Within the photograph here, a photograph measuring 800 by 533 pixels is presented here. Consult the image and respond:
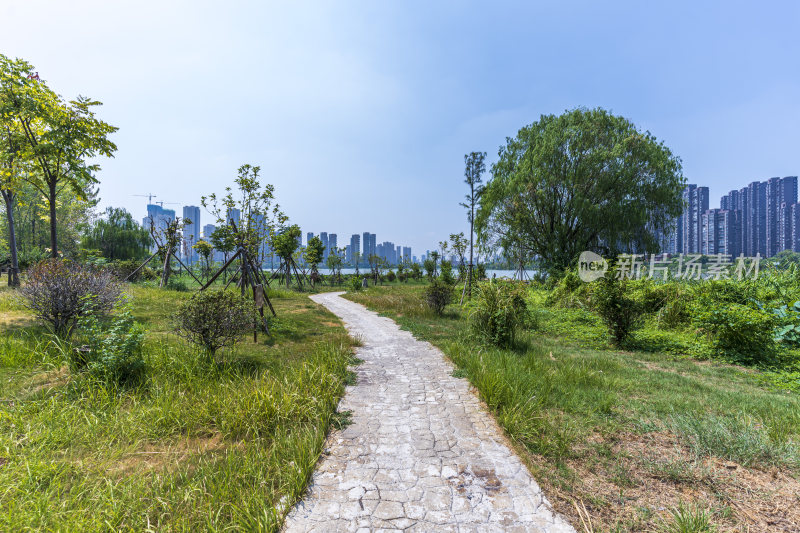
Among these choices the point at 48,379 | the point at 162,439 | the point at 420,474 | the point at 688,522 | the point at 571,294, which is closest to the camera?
the point at 688,522

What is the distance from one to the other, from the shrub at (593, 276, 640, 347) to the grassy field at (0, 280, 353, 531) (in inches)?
245

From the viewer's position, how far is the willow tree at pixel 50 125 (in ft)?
22.8

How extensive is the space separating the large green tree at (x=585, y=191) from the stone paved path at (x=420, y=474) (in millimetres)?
15148

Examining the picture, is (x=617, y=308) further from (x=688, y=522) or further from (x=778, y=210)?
(x=778, y=210)

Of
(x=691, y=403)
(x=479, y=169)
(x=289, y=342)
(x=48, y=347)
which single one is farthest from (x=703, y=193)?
(x=48, y=347)

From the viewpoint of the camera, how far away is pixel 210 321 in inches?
185

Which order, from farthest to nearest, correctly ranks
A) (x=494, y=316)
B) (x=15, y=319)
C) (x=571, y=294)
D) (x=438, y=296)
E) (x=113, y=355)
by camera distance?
(x=571, y=294) < (x=438, y=296) < (x=494, y=316) < (x=15, y=319) < (x=113, y=355)

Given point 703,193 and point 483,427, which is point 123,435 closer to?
point 483,427

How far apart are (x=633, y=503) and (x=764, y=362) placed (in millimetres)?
6418

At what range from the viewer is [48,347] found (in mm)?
4719

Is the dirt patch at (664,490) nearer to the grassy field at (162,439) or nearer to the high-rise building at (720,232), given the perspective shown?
the grassy field at (162,439)

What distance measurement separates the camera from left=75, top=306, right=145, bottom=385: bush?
385cm

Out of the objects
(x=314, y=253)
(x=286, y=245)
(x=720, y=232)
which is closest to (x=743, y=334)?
(x=286, y=245)

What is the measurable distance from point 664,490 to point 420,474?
1.96 metres
